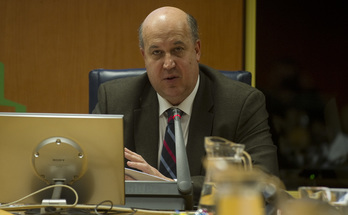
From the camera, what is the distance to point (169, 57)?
2.13m

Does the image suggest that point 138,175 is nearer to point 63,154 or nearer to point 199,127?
point 63,154

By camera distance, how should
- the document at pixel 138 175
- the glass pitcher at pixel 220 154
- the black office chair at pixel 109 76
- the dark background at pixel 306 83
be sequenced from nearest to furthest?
1. the glass pitcher at pixel 220 154
2. the document at pixel 138 175
3. the black office chair at pixel 109 76
4. the dark background at pixel 306 83

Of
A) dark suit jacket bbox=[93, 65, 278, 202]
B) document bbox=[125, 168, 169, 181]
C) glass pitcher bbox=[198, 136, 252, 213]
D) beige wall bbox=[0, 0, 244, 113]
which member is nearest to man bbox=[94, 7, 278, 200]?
dark suit jacket bbox=[93, 65, 278, 202]

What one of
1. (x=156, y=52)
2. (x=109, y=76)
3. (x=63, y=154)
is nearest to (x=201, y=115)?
(x=156, y=52)

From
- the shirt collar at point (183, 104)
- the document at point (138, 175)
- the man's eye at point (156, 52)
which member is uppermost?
the man's eye at point (156, 52)

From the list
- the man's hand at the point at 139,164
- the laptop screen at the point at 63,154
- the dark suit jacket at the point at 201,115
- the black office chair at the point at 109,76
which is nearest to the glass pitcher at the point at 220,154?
the laptop screen at the point at 63,154

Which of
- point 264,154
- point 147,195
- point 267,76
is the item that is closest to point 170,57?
point 264,154

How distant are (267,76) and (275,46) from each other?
20 cm

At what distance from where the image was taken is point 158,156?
7.03ft

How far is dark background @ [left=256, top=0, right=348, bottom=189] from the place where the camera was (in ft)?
10.2

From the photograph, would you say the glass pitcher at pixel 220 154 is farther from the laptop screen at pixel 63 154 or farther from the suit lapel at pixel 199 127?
the suit lapel at pixel 199 127

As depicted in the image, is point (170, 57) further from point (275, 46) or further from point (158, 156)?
point (275, 46)

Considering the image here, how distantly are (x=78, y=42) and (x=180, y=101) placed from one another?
3.82 ft

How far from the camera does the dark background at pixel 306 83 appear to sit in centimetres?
312
